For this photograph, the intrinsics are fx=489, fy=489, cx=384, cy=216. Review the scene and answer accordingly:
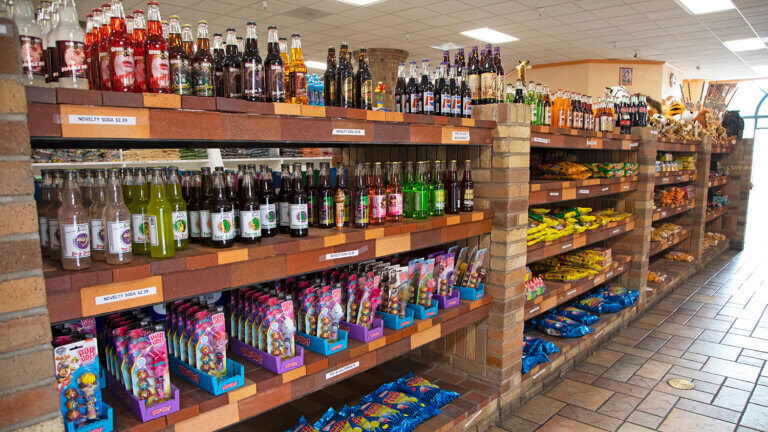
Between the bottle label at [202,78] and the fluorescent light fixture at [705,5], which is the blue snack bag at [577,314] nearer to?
the bottle label at [202,78]

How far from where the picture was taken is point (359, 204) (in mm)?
2258

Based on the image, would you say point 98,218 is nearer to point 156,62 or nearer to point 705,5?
point 156,62

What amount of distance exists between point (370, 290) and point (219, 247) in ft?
2.86

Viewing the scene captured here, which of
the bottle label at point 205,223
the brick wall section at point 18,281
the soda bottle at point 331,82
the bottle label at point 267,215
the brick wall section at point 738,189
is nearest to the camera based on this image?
the brick wall section at point 18,281

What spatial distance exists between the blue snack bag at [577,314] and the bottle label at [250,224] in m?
3.30

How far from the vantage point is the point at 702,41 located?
9.12m

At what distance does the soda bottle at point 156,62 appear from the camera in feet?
5.24

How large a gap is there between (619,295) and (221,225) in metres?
4.29

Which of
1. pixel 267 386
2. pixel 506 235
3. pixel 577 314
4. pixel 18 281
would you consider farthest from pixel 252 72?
pixel 577 314

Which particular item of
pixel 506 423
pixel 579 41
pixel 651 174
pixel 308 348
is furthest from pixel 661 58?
pixel 308 348

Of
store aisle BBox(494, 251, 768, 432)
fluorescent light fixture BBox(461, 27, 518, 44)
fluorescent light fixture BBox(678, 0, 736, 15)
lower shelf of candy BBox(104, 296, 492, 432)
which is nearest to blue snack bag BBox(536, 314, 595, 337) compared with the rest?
store aisle BBox(494, 251, 768, 432)

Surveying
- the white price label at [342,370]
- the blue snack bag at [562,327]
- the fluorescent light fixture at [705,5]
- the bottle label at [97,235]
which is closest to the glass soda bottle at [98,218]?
the bottle label at [97,235]

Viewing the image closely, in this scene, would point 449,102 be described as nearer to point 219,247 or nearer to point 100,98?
point 219,247

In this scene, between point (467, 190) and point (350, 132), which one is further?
point (467, 190)
